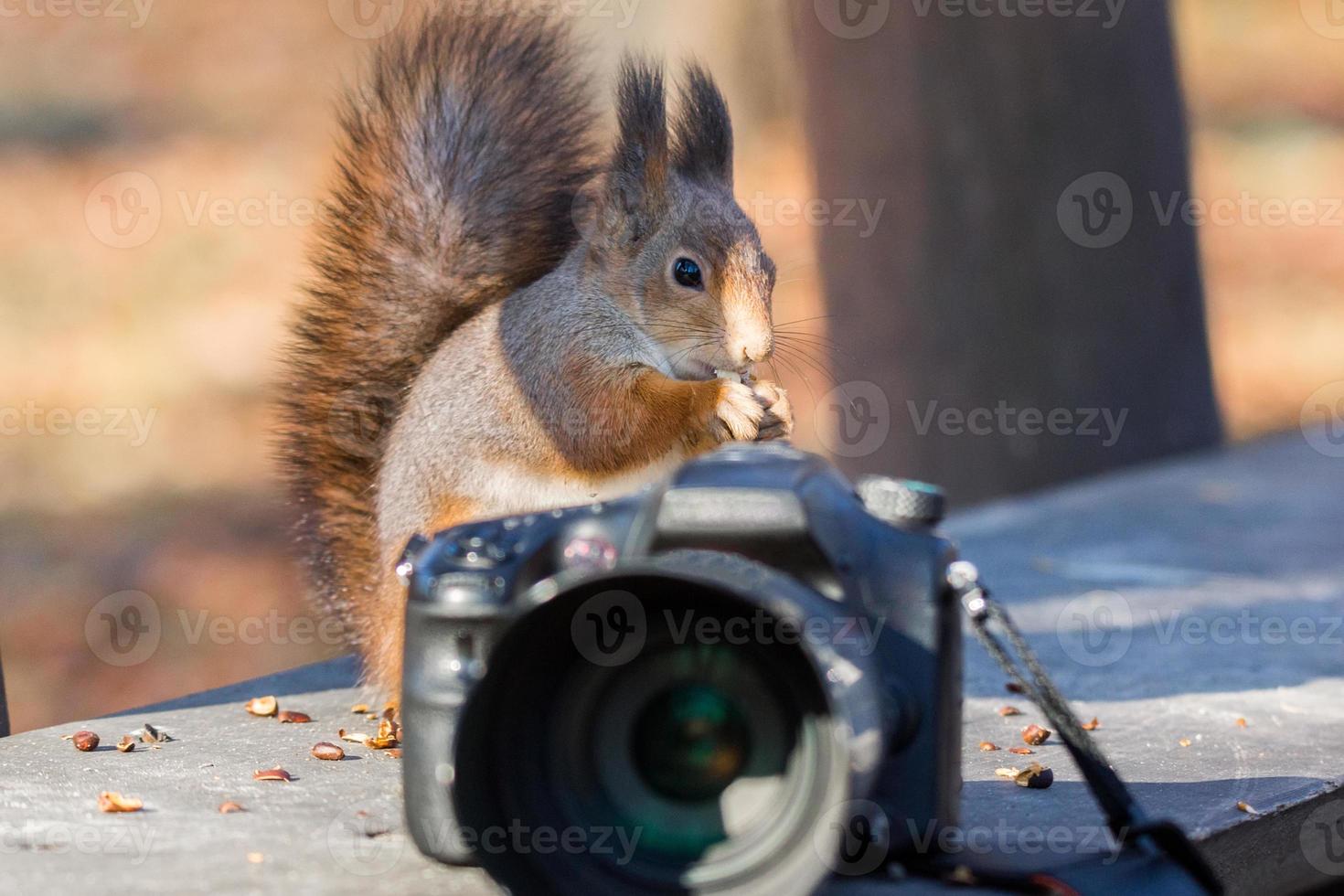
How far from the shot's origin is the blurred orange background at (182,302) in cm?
358

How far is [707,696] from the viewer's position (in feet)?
3.17

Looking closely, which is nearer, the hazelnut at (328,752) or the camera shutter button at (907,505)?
→ the camera shutter button at (907,505)

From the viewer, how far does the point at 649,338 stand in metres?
1.63

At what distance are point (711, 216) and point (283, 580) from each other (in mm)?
2528

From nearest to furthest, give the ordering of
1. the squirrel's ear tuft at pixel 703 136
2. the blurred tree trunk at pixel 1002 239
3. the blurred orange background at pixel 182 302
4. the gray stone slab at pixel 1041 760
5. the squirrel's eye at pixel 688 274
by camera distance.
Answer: the gray stone slab at pixel 1041 760 → the squirrel's eye at pixel 688 274 → the squirrel's ear tuft at pixel 703 136 → the blurred tree trunk at pixel 1002 239 → the blurred orange background at pixel 182 302

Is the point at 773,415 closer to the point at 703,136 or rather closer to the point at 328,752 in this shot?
the point at 703,136

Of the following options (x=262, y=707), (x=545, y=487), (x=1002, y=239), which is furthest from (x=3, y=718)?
(x=1002, y=239)

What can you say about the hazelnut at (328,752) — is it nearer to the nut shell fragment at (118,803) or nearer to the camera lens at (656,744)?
the nut shell fragment at (118,803)

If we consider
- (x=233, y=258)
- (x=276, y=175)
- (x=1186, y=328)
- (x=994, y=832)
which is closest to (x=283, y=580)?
(x=233, y=258)

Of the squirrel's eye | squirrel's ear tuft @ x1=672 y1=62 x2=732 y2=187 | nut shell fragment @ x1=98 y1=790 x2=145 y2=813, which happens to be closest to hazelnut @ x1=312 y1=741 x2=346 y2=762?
nut shell fragment @ x1=98 y1=790 x2=145 y2=813

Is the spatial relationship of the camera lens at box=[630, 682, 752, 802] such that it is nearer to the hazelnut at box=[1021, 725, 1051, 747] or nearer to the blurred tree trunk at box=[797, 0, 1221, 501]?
the hazelnut at box=[1021, 725, 1051, 747]

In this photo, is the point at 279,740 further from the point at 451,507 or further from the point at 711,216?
the point at 711,216

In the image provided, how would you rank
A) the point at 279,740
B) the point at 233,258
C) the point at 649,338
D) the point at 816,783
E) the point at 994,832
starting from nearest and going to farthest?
the point at 816,783
the point at 994,832
the point at 279,740
the point at 649,338
the point at 233,258

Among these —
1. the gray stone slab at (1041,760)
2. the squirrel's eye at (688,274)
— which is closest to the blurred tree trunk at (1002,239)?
the gray stone slab at (1041,760)
